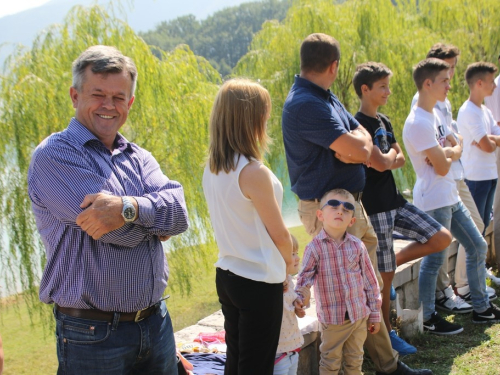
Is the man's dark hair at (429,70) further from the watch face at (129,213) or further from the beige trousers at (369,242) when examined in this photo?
the watch face at (129,213)

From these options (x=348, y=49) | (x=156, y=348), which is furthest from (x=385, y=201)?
(x=348, y=49)

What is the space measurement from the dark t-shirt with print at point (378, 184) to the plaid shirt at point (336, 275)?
689 mm

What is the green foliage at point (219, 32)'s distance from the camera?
23.3 metres

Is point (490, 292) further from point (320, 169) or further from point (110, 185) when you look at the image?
point (110, 185)

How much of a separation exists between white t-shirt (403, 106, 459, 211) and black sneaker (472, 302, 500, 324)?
1035mm

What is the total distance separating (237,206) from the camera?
2779 mm

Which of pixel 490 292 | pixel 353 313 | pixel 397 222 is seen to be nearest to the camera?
pixel 353 313

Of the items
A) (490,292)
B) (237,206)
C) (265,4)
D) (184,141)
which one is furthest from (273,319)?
(265,4)

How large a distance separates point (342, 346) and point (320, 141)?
1.22 metres

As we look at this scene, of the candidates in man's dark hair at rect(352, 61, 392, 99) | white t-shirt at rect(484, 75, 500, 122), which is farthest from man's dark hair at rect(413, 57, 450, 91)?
white t-shirt at rect(484, 75, 500, 122)

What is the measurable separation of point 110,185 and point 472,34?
13.7 meters

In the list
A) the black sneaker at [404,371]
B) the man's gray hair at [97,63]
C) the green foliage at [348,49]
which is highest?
the green foliage at [348,49]

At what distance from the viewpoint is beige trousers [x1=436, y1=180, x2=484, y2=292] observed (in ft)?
17.3

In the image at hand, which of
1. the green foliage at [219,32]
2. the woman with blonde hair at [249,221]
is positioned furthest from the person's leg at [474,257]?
the green foliage at [219,32]
